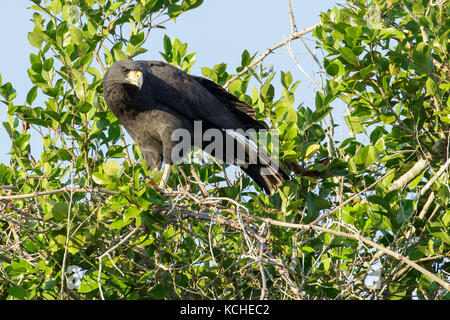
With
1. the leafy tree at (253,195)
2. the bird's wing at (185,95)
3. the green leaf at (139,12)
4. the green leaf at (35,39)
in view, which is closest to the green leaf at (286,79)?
the leafy tree at (253,195)

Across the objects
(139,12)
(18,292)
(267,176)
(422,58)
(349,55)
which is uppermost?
(139,12)

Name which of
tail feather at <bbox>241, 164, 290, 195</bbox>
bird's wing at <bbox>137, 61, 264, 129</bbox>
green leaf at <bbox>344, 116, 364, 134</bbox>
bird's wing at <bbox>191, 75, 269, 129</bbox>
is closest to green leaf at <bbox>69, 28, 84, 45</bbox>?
bird's wing at <bbox>137, 61, 264, 129</bbox>

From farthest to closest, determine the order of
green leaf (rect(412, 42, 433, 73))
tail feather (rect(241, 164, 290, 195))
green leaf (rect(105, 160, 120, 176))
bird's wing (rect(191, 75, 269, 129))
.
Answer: bird's wing (rect(191, 75, 269, 129)), tail feather (rect(241, 164, 290, 195)), green leaf (rect(412, 42, 433, 73)), green leaf (rect(105, 160, 120, 176))

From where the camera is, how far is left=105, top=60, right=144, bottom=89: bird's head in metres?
5.23

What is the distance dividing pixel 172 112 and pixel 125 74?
0.68 meters

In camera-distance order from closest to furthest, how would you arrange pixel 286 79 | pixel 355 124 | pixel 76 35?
pixel 76 35 → pixel 286 79 → pixel 355 124

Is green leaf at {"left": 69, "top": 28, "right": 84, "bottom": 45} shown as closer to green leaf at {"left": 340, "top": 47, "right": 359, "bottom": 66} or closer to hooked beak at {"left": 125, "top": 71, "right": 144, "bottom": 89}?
hooked beak at {"left": 125, "top": 71, "right": 144, "bottom": 89}

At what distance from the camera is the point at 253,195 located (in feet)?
16.2

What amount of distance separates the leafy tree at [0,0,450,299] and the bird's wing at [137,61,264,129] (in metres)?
0.43

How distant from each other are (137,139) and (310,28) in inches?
66.4

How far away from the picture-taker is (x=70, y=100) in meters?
4.84

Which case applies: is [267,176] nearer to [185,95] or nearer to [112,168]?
[185,95]

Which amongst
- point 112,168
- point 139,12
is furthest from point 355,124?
point 112,168
